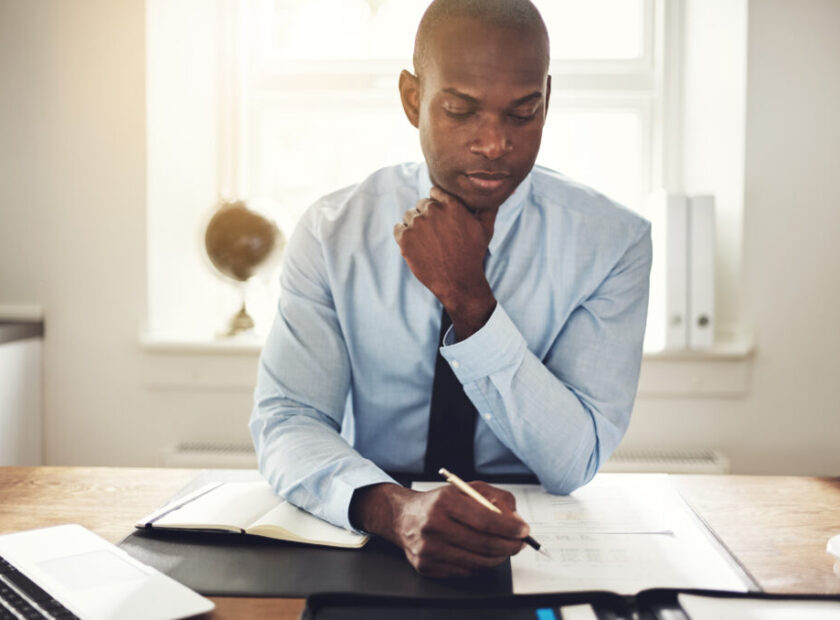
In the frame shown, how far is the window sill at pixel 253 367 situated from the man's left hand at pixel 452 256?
1.17 meters

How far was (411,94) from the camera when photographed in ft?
4.09

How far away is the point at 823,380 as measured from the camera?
2.18m

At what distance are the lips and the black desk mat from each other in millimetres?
534

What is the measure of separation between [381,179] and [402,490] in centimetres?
67

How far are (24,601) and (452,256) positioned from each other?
26.0 inches

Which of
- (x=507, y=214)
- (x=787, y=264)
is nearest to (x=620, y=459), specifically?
(x=787, y=264)

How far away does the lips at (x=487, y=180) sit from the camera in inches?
44.6

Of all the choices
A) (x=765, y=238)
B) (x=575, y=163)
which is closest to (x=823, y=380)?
(x=765, y=238)

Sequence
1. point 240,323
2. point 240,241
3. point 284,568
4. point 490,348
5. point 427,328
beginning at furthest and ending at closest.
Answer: point 240,323
point 240,241
point 427,328
point 490,348
point 284,568

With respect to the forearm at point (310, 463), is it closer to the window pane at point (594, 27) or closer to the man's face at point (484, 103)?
the man's face at point (484, 103)

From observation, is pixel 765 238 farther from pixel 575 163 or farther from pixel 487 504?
pixel 487 504

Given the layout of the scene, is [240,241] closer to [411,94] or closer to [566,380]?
[411,94]

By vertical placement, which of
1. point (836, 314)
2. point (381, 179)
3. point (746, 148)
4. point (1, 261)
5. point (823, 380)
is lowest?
point (823, 380)

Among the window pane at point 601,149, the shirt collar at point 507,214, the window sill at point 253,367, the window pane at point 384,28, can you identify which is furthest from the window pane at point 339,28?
the shirt collar at point 507,214
